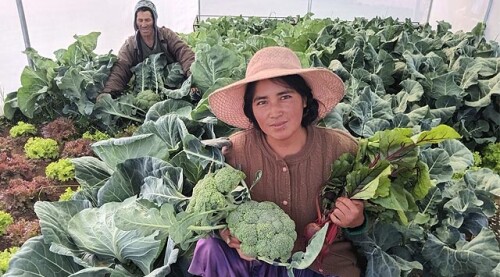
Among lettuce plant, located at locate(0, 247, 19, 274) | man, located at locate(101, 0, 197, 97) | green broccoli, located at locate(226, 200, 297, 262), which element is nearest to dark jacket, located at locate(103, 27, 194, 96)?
man, located at locate(101, 0, 197, 97)

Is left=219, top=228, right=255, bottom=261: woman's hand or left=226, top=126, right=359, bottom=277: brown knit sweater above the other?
left=226, top=126, right=359, bottom=277: brown knit sweater

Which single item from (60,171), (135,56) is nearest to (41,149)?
(60,171)

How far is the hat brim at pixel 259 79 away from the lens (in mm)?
1602

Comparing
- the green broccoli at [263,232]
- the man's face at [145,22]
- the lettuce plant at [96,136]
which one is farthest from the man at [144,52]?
the green broccoli at [263,232]

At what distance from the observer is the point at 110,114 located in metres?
3.58

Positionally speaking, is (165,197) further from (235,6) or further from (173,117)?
(235,6)

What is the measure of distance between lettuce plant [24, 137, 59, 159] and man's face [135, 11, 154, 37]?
1179 mm

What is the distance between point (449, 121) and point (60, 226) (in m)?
3.11

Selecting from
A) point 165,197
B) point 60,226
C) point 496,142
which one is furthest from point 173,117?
point 496,142

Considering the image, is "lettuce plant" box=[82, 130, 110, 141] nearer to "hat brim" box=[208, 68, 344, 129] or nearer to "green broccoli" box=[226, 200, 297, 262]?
"hat brim" box=[208, 68, 344, 129]

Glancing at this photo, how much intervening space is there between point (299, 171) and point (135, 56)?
2.64 m

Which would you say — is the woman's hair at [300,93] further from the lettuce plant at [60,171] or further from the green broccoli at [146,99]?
the green broccoli at [146,99]

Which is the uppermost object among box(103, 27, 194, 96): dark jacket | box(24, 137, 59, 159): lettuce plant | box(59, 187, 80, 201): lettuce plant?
box(103, 27, 194, 96): dark jacket

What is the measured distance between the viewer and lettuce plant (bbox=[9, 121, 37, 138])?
11.9ft
